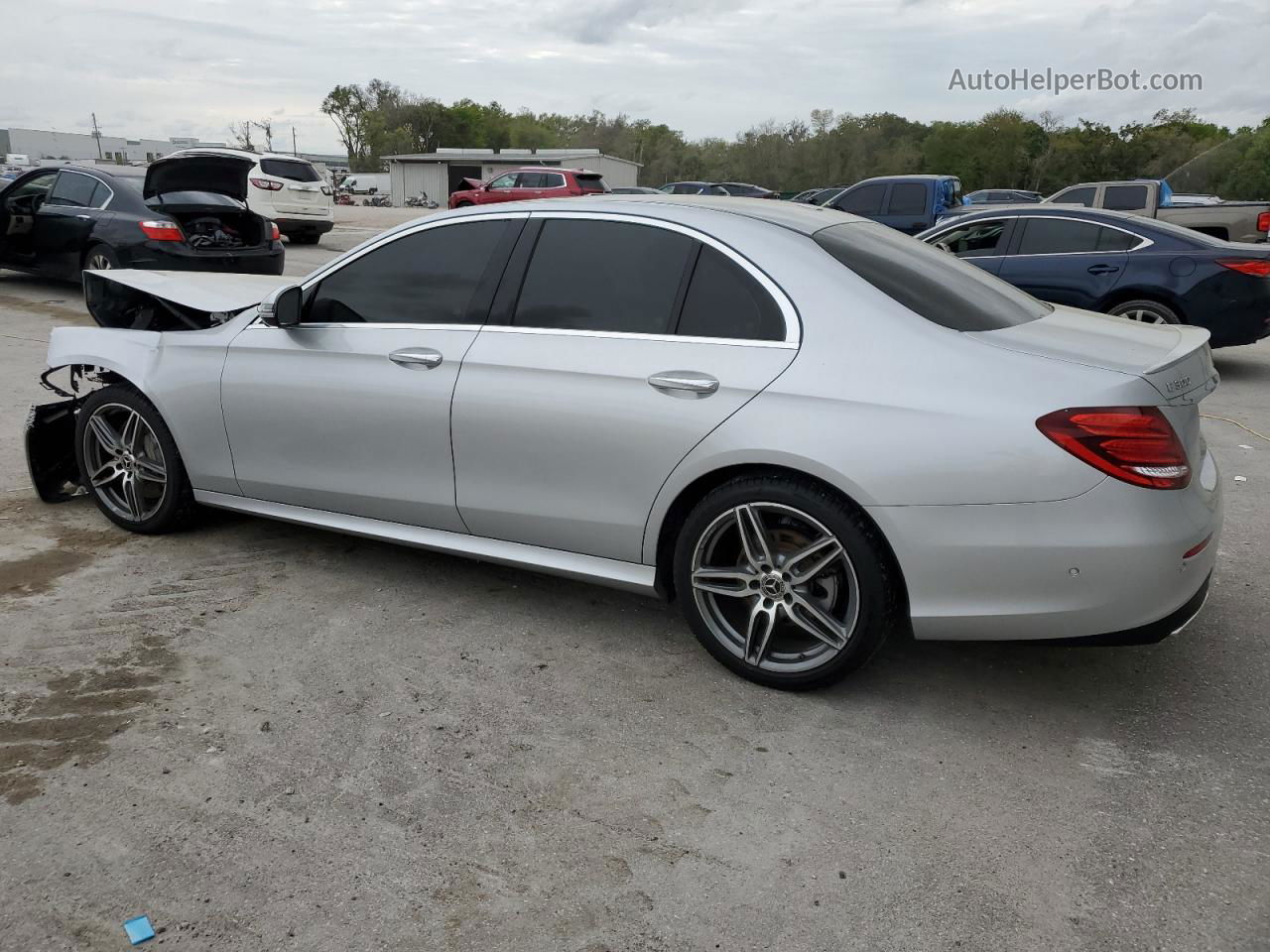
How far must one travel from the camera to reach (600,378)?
3436 mm

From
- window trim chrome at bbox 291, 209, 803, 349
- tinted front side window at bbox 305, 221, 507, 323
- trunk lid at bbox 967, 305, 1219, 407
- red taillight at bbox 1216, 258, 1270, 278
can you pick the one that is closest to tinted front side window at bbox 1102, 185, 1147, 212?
red taillight at bbox 1216, 258, 1270, 278

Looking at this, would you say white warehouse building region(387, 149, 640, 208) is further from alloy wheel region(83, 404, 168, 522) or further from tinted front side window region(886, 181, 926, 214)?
alloy wheel region(83, 404, 168, 522)

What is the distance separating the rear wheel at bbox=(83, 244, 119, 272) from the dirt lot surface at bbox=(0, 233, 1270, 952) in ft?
25.7

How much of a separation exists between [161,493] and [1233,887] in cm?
443

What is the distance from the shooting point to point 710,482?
3.34 m

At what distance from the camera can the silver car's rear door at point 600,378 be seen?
328 centimetres

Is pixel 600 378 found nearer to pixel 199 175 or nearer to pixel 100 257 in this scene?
pixel 199 175

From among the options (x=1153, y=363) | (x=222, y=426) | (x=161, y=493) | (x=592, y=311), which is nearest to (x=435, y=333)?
(x=592, y=311)

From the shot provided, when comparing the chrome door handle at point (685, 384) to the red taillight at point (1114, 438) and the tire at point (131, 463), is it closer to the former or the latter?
the red taillight at point (1114, 438)

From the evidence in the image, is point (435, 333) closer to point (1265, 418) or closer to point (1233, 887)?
point (1233, 887)

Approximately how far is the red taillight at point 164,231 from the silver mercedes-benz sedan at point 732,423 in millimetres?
6878

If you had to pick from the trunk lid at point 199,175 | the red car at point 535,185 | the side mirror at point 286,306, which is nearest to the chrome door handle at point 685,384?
the side mirror at point 286,306

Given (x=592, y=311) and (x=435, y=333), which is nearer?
(x=592, y=311)

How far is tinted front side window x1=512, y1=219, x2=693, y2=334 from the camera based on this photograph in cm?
348
